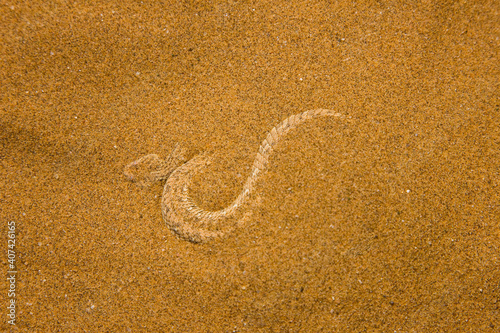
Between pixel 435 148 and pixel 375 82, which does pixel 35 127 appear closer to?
pixel 375 82

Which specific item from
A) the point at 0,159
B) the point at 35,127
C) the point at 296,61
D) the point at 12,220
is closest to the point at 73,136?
the point at 35,127

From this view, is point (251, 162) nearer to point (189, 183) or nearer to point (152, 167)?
point (189, 183)

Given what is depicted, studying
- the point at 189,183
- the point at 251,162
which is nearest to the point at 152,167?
the point at 189,183

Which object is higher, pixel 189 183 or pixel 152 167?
pixel 152 167

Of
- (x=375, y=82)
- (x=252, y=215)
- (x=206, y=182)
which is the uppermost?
(x=375, y=82)
